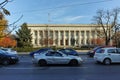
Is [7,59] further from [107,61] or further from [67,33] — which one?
[67,33]

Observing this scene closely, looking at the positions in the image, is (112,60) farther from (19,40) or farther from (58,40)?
(58,40)

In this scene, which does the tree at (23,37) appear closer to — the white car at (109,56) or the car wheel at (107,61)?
the white car at (109,56)

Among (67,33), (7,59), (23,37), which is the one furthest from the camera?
(67,33)

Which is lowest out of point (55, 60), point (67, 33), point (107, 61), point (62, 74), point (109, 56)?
point (62, 74)

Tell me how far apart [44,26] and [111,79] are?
112890 millimetres

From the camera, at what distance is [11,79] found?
1358 centimetres

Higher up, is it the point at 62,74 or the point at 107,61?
the point at 107,61

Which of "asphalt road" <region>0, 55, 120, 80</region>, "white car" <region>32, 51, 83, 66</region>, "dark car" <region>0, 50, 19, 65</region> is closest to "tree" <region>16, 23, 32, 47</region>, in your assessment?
"dark car" <region>0, 50, 19, 65</region>

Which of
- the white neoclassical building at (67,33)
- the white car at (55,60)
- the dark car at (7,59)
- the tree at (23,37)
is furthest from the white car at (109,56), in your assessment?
the white neoclassical building at (67,33)

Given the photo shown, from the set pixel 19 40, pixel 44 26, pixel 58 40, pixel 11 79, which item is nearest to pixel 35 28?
pixel 44 26

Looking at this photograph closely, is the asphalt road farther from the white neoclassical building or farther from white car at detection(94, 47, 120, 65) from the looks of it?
the white neoclassical building

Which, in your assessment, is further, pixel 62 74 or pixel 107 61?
pixel 107 61

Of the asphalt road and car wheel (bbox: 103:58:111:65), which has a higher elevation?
car wheel (bbox: 103:58:111:65)

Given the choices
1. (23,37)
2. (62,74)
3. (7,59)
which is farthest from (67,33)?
(62,74)
